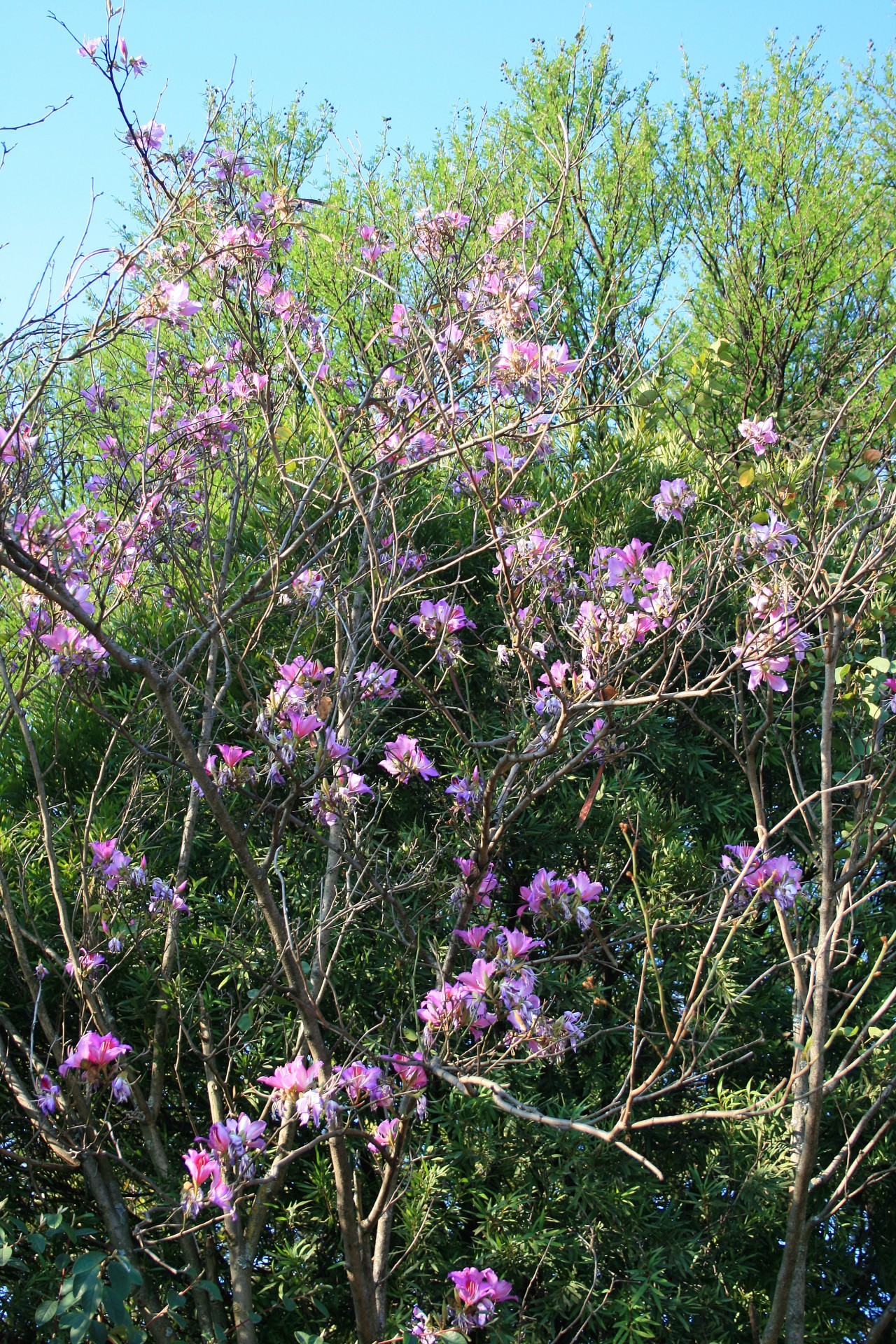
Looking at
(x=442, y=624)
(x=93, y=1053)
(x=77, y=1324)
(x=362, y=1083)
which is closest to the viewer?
(x=77, y=1324)

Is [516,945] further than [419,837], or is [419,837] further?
[419,837]

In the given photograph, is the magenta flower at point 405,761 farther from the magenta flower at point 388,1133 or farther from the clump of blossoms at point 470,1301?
the clump of blossoms at point 470,1301

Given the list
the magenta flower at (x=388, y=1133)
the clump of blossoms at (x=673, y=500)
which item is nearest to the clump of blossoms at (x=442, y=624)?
the clump of blossoms at (x=673, y=500)

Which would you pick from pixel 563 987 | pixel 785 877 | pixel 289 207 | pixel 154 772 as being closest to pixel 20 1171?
pixel 154 772

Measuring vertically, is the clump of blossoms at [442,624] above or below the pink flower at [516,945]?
above

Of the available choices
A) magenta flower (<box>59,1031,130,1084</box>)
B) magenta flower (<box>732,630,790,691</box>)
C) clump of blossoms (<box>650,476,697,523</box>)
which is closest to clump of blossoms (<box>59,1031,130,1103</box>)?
magenta flower (<box>59,1031,130,1084</box>)

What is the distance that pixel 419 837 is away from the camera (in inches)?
117

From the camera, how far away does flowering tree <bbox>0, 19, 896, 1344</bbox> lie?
6.82ft

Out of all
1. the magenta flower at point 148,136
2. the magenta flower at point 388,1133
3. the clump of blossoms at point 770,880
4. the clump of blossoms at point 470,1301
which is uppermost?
the magenta flower at point 148,136

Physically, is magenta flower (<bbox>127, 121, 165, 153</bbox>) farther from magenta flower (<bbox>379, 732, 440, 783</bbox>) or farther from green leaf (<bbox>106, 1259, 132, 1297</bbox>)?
green leaf (<bbox>106, 1259, 132, 1297</bbox>)

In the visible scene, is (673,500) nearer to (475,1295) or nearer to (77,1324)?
(475,1295)

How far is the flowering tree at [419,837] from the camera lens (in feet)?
6.82

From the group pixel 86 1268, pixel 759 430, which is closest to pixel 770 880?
pixel 759 430

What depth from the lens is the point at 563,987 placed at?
2891mm
